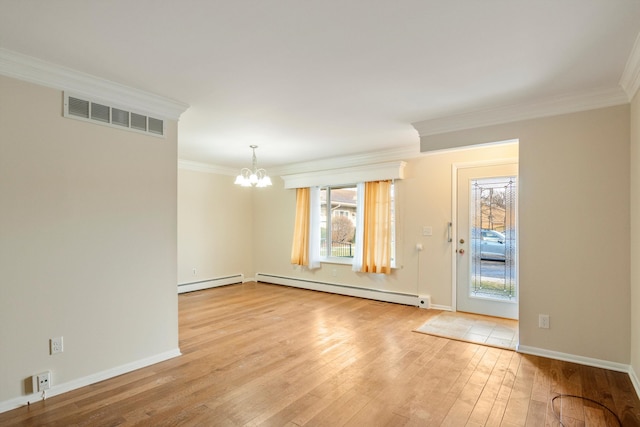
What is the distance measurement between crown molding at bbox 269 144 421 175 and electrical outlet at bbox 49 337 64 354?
4.60 metres

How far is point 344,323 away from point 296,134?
8.40 feet

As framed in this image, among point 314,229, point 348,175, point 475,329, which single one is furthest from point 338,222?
point 475,329

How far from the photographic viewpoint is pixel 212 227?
22.4ft

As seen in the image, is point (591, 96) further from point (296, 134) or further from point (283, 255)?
point (283, 255)

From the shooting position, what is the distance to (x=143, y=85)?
2906mm

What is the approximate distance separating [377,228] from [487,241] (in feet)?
5.46

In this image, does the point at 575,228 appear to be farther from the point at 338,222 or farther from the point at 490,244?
the point at 338,222

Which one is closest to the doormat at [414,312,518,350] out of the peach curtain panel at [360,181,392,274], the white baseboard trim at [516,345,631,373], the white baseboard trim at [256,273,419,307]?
the white baseboard trim at [516,345,631,373]

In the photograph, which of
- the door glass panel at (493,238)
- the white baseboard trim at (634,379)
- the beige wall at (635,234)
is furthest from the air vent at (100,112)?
the white baseboard trim at (634,379)

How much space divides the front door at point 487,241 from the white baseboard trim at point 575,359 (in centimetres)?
123

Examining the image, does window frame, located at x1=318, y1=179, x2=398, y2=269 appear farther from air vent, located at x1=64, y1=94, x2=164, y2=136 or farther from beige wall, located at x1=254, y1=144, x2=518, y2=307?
air vent, located at x1=64, y1=94, x2=164, y2=136

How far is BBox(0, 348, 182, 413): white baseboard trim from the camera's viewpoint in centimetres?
240

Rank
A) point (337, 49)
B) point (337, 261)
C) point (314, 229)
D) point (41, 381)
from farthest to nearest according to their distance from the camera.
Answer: point (314, 229), point (337, 261), point (41, 381), point (337, 49)

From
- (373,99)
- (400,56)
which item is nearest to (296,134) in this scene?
(373,99)
